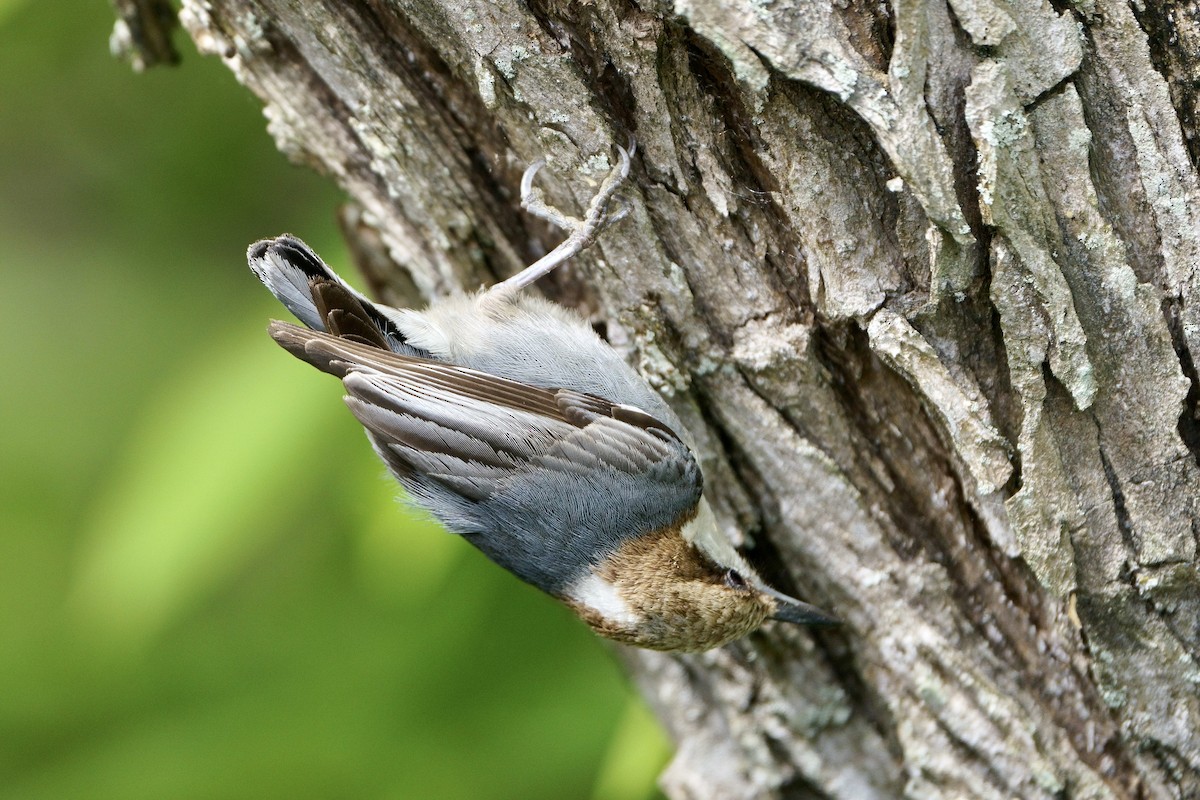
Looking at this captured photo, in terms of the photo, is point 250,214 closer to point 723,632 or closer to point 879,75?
point 723,632

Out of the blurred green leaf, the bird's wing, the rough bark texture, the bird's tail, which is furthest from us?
the blurred green leaf

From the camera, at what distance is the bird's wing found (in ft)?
7.41

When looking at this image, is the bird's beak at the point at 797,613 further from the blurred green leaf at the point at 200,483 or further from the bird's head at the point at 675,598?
the blurred green leaf at the point at 200,483

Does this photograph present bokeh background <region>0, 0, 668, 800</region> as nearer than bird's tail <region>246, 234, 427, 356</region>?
No

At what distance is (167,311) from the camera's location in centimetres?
393

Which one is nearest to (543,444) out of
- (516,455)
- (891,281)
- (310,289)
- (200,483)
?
(516,455)

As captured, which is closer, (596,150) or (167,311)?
(596,150)

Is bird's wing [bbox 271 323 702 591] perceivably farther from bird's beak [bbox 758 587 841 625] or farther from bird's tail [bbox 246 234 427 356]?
bird's beak [bbox 758 587 841 625]

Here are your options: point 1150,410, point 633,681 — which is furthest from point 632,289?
point 633,681

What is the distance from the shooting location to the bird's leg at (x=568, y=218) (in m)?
2.06

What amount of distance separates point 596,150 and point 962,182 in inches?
28.5

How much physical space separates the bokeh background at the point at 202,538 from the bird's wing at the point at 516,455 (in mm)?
331

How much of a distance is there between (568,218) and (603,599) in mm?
942

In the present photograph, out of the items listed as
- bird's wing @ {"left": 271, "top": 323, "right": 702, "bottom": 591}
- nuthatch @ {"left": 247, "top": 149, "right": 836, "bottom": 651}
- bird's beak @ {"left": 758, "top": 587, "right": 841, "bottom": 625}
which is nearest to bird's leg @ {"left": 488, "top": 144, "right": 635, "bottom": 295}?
nuthatch @ {"left": 247, "top": 149, "right": 836, "bottom": 651}
